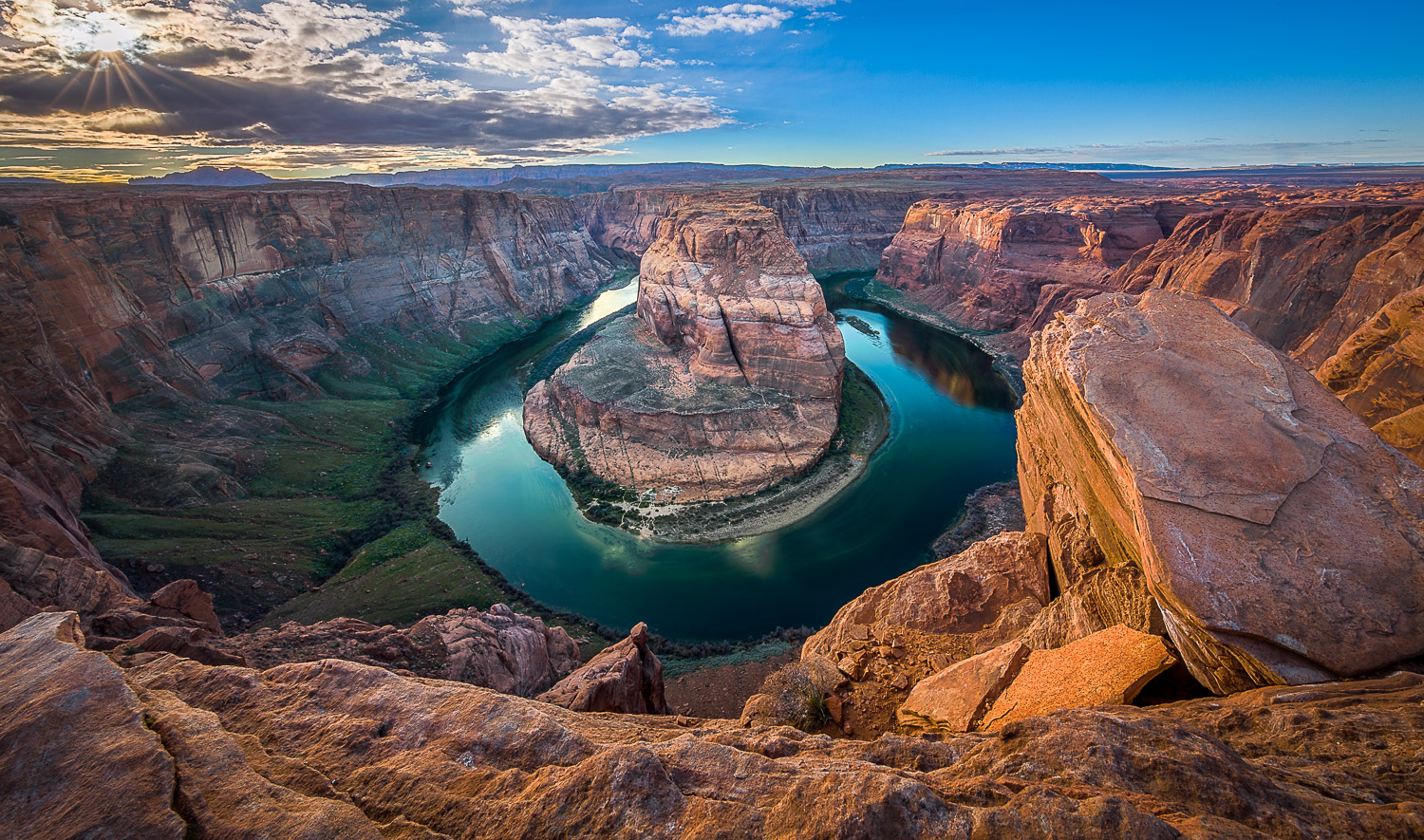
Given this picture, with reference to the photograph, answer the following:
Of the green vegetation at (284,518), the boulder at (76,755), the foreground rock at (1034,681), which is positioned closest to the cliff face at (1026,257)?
the foreground rock at (1034,681)

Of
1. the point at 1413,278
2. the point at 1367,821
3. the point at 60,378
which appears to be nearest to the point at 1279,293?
the point at 1413,278

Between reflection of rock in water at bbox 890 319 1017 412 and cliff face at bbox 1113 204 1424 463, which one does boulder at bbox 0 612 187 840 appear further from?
reflection of rock in water at bbox 890 319 1017 412

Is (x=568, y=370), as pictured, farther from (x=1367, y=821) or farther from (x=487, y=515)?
(x=1367, y=821)

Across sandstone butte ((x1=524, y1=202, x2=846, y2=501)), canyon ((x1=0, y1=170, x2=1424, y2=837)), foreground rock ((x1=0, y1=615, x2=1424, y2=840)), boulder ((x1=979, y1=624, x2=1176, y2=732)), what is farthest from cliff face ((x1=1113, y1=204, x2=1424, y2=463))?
sandstone butte ((x1=524, y1=202, x2=846, y2=501))

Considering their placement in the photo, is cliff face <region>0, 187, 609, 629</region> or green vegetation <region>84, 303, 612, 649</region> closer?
cliff face <region>0, 187, 609, 629</region>

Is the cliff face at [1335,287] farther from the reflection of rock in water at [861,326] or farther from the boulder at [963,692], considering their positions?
the reflection of rock in water at [861,326]

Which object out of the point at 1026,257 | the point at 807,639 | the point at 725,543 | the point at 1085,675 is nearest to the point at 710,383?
the point at 725,543
